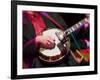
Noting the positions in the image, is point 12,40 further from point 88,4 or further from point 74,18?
point 88,4

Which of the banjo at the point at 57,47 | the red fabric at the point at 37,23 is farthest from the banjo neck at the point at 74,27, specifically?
the red fabric at the point at 37,23

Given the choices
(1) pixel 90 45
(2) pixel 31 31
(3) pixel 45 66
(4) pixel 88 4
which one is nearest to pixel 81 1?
(4) pixel 88 4

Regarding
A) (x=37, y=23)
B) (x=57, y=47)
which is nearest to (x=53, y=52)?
(x=57, y=47)

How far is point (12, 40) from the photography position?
5.72 ft

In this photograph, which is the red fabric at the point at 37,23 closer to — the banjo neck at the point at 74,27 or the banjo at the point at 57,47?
the banjo at the point at 57,47

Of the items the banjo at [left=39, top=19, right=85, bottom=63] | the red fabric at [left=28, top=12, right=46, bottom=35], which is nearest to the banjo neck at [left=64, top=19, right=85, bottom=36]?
the banjo at [left=39, top=19, right=85, bottom=63]

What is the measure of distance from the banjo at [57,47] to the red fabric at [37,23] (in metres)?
0.05

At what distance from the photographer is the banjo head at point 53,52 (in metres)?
1.85

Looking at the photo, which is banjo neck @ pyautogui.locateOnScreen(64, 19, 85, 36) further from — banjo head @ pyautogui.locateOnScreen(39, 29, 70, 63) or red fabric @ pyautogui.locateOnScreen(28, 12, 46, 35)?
red fabric @ pyautogui.locateOnScreen(28, 12, 46, 35)

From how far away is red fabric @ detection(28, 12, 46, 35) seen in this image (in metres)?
1.82

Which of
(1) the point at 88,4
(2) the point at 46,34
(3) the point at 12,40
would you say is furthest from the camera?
(1) the point at 88,4

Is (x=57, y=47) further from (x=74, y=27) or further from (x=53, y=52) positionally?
(x=74, y=27)

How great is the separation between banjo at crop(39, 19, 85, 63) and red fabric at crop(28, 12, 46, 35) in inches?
1.9

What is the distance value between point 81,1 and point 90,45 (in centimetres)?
42
